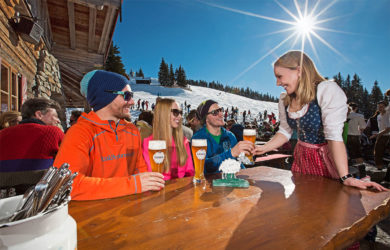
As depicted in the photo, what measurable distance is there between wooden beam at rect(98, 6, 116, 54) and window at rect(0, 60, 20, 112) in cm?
241

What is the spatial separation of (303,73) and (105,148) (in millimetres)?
1684

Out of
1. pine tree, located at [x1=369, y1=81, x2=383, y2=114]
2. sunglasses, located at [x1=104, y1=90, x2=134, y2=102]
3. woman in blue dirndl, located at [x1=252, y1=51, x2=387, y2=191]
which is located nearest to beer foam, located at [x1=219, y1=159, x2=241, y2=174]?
woman in blue dirndl, located at [x1=252, y1=51, x2=387, y2=191]

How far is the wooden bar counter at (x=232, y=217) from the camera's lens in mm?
785

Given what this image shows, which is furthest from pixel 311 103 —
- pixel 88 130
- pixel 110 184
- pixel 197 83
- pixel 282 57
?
pixel 197 83

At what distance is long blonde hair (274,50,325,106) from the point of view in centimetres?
180

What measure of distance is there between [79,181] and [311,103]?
5.81 feet

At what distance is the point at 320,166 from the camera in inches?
73.8

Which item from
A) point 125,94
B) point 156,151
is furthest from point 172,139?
point 156,151

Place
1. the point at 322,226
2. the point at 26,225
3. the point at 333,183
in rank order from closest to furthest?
the point at 26,225
the point at 322,226
the point at 333,183

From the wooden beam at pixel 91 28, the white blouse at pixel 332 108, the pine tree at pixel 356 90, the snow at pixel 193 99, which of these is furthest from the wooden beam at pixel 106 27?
the pine tree at pixel 356 90

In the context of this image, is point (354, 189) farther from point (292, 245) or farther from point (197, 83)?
point (197, 83)

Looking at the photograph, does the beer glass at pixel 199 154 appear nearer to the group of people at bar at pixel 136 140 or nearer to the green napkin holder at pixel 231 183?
the green napkin holder at pixel 231 183

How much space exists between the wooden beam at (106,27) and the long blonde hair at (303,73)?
453 cm

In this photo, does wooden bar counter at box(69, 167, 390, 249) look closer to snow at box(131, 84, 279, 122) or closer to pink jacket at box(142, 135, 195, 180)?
pink jacket at box(142, 135, 195, 180)
